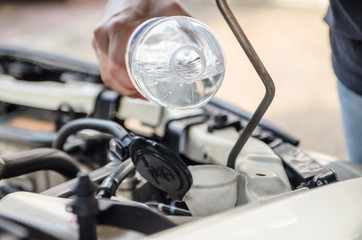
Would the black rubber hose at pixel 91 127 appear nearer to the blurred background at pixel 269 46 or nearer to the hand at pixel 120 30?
the hand at pixel 120 30

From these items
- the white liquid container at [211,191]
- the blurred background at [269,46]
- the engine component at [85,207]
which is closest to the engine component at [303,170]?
the white liquid container at [211,191]

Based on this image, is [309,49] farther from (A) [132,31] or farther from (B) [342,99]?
(A) [132,31]

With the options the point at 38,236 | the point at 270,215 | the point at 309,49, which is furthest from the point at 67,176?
the point at 309,49

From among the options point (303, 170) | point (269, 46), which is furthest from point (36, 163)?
point (269, 46)

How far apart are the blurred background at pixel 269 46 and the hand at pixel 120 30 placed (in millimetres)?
1923

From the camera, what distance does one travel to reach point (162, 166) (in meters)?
0.68

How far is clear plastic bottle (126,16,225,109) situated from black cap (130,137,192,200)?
13cm

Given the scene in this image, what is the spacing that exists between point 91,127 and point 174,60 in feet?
1.09

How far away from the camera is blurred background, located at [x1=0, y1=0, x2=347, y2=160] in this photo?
10.1ft

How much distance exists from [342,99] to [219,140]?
0.36m

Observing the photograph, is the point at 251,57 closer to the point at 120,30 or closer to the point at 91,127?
the point at 120,30

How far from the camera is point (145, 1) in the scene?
0.95 meters

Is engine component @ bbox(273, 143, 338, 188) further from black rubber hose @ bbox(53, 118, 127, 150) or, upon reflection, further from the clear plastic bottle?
black rubber hose @ bbox(53, 118, 127, 150)

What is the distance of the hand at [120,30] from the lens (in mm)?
903
